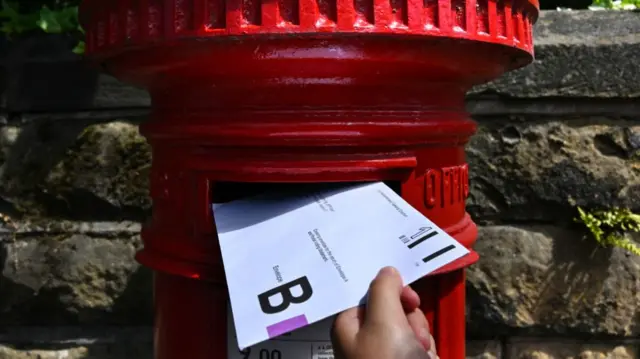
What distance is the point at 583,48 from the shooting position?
6.23 ft

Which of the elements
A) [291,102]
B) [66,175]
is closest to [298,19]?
[291,102]

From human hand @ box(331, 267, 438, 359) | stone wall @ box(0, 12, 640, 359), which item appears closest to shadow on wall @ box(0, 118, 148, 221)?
stone wall @ box(0, 12, 640, 359)

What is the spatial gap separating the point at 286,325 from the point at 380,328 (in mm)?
147

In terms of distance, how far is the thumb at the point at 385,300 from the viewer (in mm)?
894

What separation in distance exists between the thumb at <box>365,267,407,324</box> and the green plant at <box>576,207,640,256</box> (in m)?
1.16

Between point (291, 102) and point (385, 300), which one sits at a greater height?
point (291, 102)

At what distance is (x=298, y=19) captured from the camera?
37.4 inches

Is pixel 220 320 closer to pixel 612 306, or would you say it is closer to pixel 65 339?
pixel 65 339

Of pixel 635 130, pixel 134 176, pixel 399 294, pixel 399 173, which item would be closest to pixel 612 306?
pixel 635 130

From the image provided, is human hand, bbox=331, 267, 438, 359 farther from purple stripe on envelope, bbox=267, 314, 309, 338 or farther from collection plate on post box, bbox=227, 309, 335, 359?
collection plate on post box, bbox=227, 309, 335, 359

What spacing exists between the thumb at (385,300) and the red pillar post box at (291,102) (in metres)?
0.23

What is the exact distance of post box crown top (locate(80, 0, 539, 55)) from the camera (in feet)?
3.12

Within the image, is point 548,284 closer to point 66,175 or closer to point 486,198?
point 486,198

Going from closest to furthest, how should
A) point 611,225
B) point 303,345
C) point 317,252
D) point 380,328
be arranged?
point 380,328 → point 317,252 → point 303,345 → point 611,225
